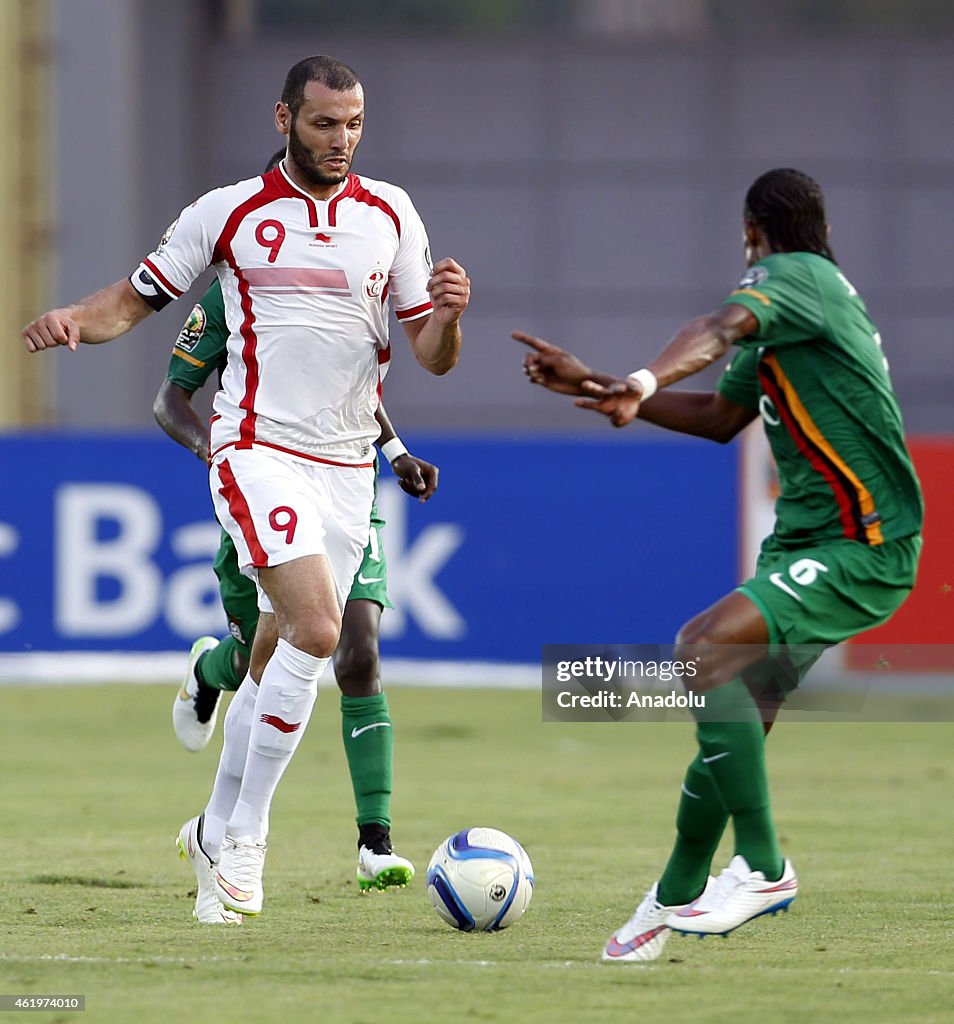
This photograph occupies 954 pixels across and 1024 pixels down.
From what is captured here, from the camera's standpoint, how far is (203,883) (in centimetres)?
624

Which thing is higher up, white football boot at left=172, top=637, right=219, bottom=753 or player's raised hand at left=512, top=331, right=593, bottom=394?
player's raised hand at left=512, top=331, right=593, bottom=394

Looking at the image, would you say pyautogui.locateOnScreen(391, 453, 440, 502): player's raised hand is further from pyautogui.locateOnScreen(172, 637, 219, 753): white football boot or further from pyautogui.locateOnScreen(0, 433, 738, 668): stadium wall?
pyautogui.locateOnScreen(0, 433, 738, 668): stadium wall

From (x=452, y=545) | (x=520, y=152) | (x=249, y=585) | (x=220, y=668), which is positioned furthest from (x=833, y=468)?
(x=520, y=152)

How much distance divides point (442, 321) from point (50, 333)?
1.11m

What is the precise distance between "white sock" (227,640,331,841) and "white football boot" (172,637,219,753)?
1.87 meters

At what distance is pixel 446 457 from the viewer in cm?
1423

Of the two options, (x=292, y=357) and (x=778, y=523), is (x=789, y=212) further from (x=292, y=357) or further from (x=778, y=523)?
(x=292, y=357)

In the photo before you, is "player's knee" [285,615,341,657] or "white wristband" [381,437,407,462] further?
"white wristband" [381,437,407,462]

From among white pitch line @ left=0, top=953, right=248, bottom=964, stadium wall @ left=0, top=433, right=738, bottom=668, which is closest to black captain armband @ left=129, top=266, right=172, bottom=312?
white pitch line @ left=0, top=953, right=248, bottom=964

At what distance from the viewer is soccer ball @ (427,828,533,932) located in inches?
234

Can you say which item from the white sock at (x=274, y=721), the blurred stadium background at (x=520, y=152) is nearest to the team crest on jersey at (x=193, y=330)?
the white sock at (x=274, y=721)

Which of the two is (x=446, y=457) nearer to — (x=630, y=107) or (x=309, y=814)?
(x=309, y=814)

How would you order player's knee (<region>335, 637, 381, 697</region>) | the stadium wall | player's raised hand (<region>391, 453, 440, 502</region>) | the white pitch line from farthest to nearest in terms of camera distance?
the stadium wall → player's raised hand (<region>391, 453, 440, 502</region>) → player's knee (<region>335, 637, 381, 697</region>) → the white pitch line

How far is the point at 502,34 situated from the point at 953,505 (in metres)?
9.84
